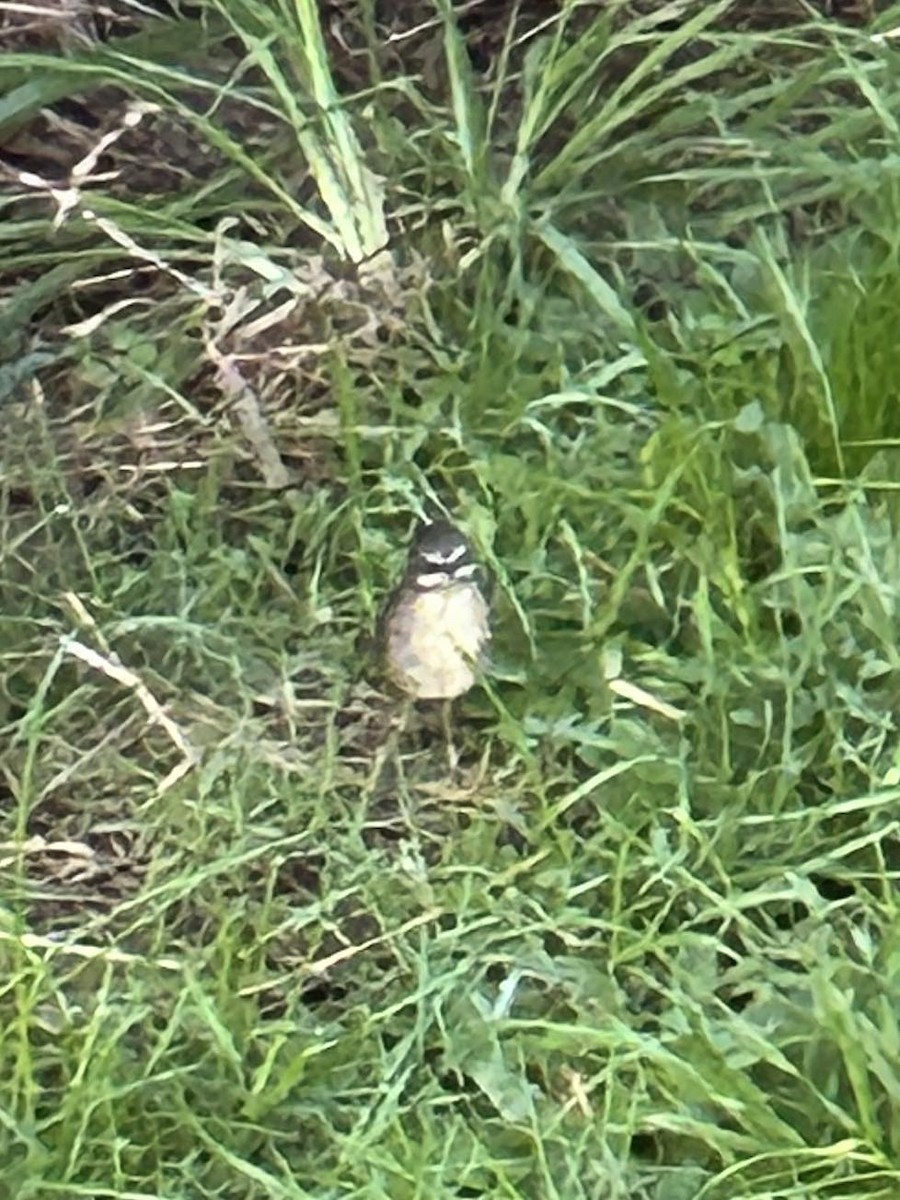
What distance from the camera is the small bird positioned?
4.86 ft

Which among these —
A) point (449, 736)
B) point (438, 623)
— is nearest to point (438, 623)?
point (438, 623)

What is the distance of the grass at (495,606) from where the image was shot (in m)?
1.35

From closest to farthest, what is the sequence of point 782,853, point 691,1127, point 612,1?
point 691,1127
point 782,853
point 612,1

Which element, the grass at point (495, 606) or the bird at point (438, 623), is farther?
the bird at point (438, 623)

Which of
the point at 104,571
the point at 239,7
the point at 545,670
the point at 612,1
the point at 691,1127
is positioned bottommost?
the point at 691,1127

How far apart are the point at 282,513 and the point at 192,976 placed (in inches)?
17.6

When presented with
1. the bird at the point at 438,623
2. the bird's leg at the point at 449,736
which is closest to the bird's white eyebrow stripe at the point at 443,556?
the bird at the point at 438,623

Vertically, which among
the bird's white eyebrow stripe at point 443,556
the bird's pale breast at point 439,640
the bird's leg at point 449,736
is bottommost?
the bird's leg at point 449,736

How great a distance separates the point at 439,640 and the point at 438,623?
0.01 meters

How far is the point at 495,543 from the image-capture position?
62.8 inches

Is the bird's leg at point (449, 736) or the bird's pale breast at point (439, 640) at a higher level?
the bird's pale breast at point (439, 640)

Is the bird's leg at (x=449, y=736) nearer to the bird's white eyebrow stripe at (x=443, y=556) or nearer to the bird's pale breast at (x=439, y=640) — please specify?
the bird's pale breast at (x=439, y=640)

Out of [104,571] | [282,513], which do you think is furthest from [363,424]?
[104,571]

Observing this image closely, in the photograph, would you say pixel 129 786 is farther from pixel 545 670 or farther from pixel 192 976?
pixel 545 670
